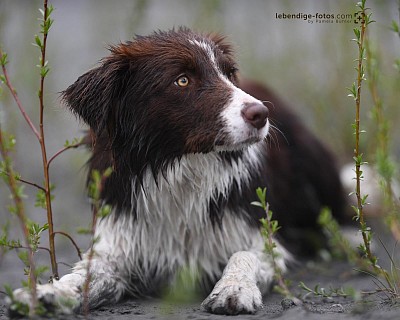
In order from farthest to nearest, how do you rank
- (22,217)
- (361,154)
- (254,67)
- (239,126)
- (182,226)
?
(254,67) < (182,226) < (239,126) < (361,154) < (22,217)

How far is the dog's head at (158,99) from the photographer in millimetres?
4148

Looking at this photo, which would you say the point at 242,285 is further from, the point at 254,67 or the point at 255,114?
the point at 254,67

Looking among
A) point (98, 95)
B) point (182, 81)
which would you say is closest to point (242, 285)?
point (182, 81)

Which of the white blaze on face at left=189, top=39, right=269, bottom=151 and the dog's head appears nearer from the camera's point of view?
the white blaze on face at left=189, top=39, right=269, bottom=151

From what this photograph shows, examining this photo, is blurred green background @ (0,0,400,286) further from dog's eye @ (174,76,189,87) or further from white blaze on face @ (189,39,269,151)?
white blaze on face @ (189,39,269,151)

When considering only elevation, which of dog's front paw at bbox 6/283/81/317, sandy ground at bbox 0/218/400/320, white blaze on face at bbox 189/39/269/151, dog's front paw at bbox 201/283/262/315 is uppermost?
white blaze on face at bbox 189/39/269/151

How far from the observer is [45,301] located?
350cm

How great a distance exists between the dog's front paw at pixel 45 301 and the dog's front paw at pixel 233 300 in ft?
2.37

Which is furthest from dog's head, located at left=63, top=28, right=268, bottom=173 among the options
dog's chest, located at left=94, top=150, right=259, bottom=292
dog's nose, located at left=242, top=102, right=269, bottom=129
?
dog's chest, located at left=94, top=150, right=259, bottom=292

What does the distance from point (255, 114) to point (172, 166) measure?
2.36 feet

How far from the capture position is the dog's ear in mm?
Result: 4266

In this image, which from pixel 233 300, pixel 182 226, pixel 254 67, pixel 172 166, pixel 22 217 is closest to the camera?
pixel 22 217

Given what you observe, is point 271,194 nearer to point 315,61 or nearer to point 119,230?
point 119,230

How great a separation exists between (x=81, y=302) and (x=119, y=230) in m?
0.78
